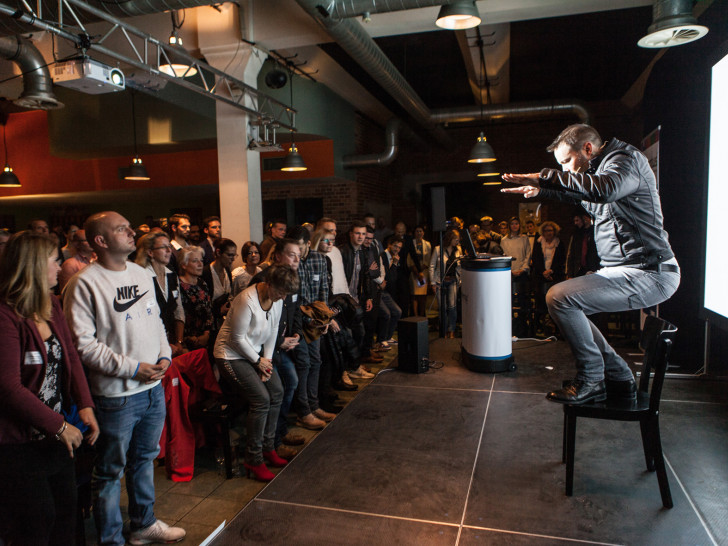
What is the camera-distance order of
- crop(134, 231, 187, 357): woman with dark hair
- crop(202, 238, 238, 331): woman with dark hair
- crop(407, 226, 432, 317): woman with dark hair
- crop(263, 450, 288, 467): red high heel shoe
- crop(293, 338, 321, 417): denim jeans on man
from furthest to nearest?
crop(407, 226, 432, 317): woman with dark hair → crop(202, 238, 238, 331): woman with dark hair → crop(293, 338, 321, 417): denim jeans on man → crop(134, 231, 187, 357): woman with dark hair → crop(263, 450, 288, 467): red high heel shoe

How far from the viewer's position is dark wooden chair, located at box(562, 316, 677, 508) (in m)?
2.28

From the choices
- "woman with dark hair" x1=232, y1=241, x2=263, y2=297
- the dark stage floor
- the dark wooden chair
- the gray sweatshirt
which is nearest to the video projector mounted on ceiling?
"woman with dark hair" x1=232, y1=241, x2=263, y2=297

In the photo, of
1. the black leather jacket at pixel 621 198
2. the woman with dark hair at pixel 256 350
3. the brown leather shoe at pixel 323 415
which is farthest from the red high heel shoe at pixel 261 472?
the black leather jacket at pixel 621 198

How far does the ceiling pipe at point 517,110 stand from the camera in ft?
32.9

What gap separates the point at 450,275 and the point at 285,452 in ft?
13.7

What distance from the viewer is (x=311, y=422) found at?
409 cm

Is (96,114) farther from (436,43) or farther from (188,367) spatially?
(188,367)

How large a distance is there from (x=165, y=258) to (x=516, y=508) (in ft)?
9.44

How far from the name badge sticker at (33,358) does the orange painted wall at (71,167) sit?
8.83 meters

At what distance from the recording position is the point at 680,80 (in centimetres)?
482

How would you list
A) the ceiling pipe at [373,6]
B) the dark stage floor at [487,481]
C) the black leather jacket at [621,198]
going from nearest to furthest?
the dark stage floor at [487,481]
the black leather jacket at [621,198]
the ceiling pipe at [373,6]

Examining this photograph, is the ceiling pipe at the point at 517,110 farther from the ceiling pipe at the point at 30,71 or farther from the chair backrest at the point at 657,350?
the chair backrest at the point at 657,350

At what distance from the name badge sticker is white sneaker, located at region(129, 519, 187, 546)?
113cm

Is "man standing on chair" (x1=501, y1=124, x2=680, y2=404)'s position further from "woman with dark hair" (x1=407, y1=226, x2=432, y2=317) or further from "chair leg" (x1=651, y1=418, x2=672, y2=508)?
"woman with dark hair" (x1=407, y1=226, x2=432, y2=317)
